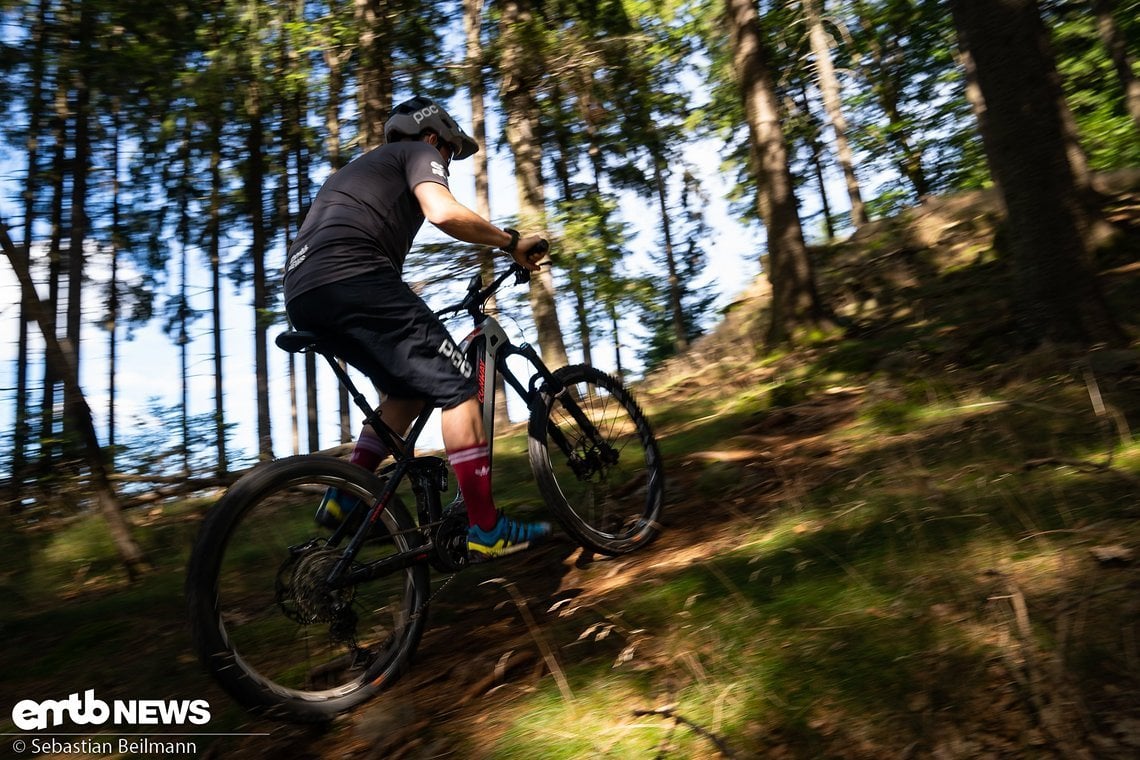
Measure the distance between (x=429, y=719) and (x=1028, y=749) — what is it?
1758 millimetres

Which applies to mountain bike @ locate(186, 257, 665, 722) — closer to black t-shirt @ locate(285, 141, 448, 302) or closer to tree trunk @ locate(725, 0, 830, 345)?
black t-shirt @ locate(285, 141, 448, 302)

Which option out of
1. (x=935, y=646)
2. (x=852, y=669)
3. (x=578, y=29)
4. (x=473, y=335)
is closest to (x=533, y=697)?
(x=852, y=669)

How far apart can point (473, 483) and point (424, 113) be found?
5.68 feet

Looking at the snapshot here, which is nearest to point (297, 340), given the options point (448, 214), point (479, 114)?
point (448, 214)

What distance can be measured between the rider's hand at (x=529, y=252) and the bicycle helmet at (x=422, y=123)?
0.55 meters

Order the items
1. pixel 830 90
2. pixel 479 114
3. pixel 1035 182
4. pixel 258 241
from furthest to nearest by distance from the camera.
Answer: pixel 830 90
pixel 258 241
pixel 479 114
pixel 1035 182

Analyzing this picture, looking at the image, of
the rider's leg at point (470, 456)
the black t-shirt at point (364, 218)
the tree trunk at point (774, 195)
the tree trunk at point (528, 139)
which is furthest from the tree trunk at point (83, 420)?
the tree trunk at point (774, 195)

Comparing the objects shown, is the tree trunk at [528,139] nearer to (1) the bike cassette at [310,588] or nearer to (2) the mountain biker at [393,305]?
(2) the mountain biker at [393,305]

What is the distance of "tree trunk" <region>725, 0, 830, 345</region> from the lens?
8883mm

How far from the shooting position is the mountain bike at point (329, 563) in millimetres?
2562

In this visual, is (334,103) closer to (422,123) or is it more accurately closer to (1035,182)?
(422,123)

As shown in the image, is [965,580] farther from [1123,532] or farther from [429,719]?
[429,719]

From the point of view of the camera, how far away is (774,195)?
30.1ft

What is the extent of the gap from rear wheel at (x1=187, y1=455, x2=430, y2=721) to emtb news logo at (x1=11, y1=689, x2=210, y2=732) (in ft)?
1.57
